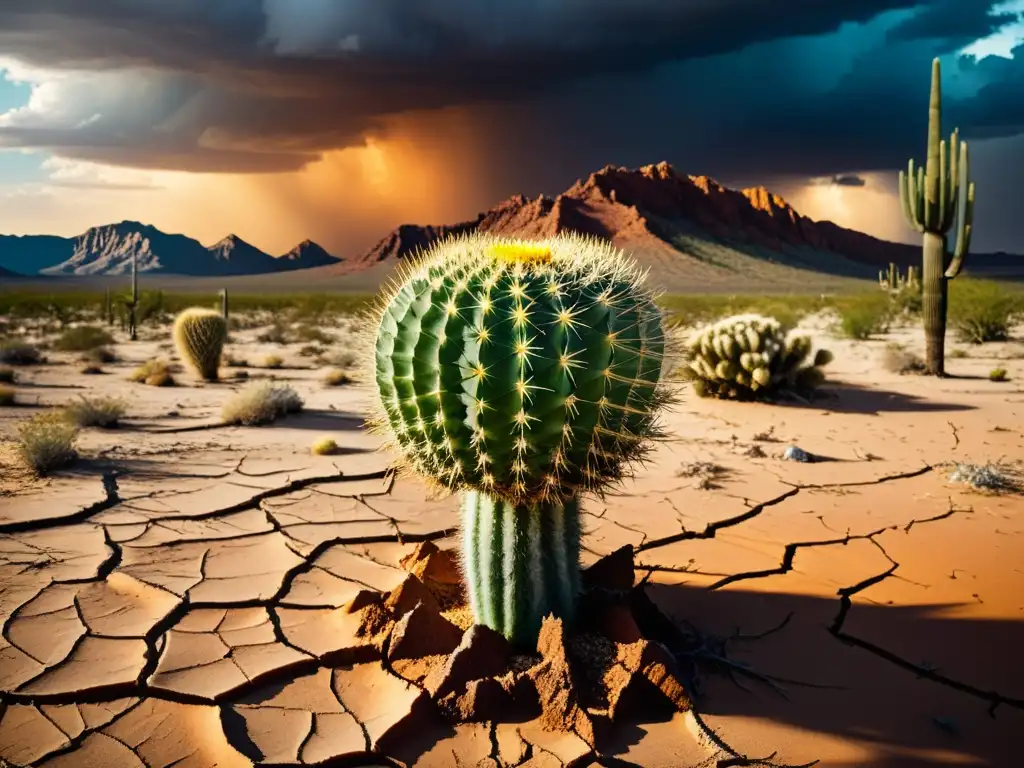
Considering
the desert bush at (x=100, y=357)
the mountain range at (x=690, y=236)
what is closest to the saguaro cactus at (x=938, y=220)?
the desert bush at (x=100, y=357)

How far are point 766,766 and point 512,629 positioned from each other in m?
1.09

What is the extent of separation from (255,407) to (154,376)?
3927 mm

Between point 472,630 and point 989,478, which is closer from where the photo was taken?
point 472,630

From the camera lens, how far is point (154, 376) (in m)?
11.9

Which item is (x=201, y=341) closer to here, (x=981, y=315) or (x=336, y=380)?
(x=336, y=380)

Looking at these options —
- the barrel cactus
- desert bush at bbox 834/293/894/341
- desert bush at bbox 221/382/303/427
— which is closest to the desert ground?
the barrel cactus

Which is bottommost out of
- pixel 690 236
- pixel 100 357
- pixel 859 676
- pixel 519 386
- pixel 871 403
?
pixel 859 676

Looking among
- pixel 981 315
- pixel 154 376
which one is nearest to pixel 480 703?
pixel 154 376

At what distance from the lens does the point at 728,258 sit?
357 ft

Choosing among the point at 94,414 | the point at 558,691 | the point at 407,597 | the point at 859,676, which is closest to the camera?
the point at 558,691

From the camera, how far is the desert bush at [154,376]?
1168 cm

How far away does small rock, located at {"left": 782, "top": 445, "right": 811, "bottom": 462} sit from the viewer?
7223 millimetres

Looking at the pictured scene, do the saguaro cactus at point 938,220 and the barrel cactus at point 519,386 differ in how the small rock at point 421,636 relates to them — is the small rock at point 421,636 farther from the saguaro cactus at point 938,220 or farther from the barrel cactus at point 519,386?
the saguaro cactus at point 938,220

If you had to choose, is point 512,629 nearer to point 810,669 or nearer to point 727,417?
point 810,669
